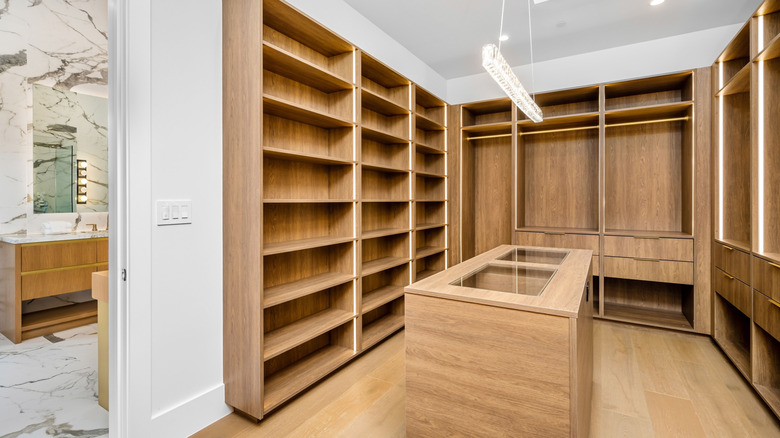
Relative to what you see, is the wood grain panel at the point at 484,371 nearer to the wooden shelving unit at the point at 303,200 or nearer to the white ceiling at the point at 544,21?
the wooden shelving unit at the point at 303,200

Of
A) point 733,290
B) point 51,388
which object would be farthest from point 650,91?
point 51,388

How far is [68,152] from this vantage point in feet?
12.5

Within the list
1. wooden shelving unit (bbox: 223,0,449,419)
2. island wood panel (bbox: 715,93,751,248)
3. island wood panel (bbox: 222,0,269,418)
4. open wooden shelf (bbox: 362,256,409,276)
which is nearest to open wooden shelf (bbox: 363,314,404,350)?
wooden shelving unit (bbox: 223,0,449,419)

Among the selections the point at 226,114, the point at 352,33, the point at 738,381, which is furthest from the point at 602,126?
the point at 226,114

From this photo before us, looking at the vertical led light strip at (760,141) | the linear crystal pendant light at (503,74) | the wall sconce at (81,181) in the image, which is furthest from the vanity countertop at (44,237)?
the vertical led light strip at (760,141)

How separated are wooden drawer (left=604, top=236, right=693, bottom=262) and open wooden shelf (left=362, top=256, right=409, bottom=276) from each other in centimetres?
203

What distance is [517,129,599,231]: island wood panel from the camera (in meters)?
4.04

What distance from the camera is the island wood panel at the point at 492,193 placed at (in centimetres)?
452

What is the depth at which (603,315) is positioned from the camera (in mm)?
3650

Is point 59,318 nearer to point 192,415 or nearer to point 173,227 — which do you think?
point 192,415

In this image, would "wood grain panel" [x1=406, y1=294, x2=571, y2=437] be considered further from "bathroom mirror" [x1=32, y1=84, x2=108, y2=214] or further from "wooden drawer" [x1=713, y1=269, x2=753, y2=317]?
"bathroom mirror" [x1=32, y1=84, x2=108, y2=214]

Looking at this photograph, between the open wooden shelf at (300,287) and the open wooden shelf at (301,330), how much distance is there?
272 mm

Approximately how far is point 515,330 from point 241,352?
150 cm

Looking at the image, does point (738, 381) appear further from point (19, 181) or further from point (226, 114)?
point (19, 181)
